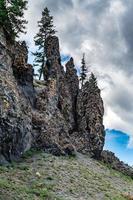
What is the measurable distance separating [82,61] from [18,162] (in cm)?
5745

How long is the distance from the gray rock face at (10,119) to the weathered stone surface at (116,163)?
21.5 metres

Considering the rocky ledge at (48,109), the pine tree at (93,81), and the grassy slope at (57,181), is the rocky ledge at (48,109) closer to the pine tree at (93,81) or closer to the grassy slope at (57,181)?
the pine tree at (93,81)

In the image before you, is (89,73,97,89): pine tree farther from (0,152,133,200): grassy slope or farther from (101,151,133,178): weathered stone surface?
(0,152,133,200): grassy slope

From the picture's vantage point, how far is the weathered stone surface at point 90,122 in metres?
80.1

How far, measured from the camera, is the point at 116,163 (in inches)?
3191

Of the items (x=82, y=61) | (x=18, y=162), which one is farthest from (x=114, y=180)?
(x=82, y=61)

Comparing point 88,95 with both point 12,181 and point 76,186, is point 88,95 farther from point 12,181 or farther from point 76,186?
point 12,181

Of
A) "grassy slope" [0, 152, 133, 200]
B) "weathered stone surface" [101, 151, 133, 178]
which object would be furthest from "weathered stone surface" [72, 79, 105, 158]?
"grassy slope" [0, 152, 133, 200]

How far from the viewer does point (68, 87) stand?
89312 mm

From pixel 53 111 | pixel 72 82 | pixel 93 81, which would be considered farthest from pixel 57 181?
pixel 93 81

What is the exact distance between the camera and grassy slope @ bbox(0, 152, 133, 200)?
154 feet

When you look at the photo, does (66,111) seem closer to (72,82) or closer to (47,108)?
(72,82)

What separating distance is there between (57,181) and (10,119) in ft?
35.4

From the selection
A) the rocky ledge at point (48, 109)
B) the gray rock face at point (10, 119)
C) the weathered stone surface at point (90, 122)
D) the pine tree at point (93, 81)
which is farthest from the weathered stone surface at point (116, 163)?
the gray rock face at point (10, 119)
